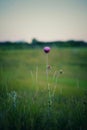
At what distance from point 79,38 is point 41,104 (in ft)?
2.21

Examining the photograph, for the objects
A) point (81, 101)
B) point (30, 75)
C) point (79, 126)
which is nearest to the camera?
point (79, 126)

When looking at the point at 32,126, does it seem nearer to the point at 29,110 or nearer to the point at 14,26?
the point at 29,110

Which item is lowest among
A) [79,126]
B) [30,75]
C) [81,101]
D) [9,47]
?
[79,126]

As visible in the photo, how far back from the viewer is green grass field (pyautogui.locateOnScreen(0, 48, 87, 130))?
216 cm

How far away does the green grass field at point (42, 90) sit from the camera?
2156 mm

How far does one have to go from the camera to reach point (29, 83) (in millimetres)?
2420

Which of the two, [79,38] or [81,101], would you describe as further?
[79,38]

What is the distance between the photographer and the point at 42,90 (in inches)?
92.5

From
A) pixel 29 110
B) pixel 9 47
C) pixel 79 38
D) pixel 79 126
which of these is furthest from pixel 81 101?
pixel 9 47

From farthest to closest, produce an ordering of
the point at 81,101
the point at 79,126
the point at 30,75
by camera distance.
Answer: the point at 30,75 → the point at 81,101 → the point at 79,126

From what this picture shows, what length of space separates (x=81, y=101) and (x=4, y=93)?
0.60m

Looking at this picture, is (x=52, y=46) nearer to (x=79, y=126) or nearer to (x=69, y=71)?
(x=69, y=71)

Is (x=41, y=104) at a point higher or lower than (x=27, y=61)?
lower

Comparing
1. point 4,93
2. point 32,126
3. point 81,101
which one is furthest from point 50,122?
point 4,93
